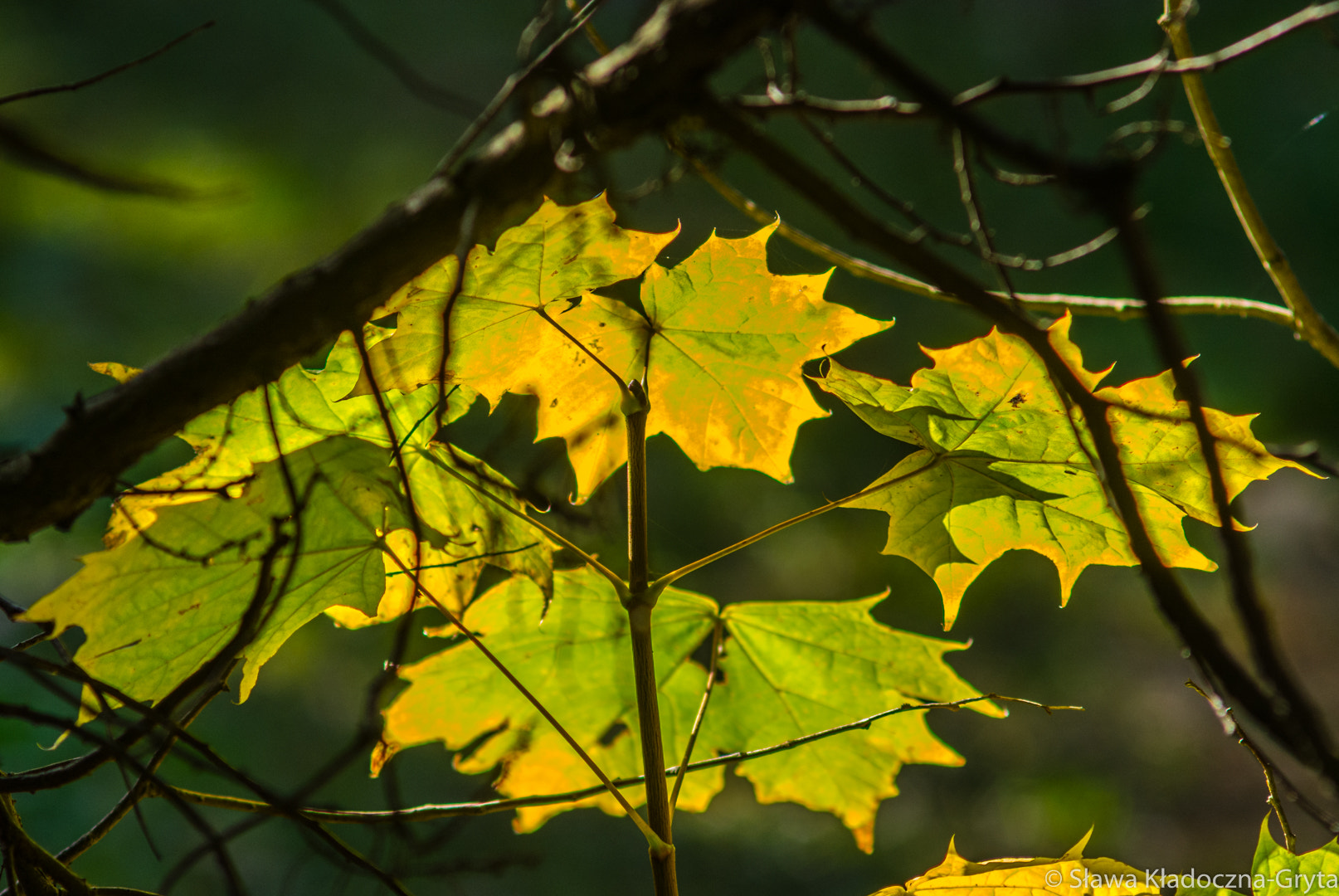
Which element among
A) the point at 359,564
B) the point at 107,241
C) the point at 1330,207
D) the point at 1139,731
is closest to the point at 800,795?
the point at 359,564

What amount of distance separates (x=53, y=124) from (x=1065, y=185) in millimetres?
4520

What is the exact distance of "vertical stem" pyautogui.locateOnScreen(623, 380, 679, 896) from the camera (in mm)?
422

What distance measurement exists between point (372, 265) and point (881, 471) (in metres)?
2.60

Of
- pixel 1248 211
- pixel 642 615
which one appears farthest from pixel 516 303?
pixel 1248 211

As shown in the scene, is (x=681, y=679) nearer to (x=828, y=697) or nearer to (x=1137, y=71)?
(x=828, y=697)

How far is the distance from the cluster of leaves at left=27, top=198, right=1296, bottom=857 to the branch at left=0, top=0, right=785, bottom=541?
0.09ft

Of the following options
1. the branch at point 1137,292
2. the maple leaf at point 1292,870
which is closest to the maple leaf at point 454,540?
the branch at point 1137,292

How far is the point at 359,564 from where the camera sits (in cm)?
42

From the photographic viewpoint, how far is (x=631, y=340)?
49 cm

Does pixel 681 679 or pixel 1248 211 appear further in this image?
A: pixel 681 679

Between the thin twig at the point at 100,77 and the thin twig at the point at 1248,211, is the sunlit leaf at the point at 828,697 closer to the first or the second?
the thin twig at the point at 1248,211

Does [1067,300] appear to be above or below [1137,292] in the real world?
above

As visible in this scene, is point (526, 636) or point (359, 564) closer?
point (359, 564)

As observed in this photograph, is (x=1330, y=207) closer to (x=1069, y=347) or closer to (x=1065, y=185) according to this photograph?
(x=1069, y=347)
